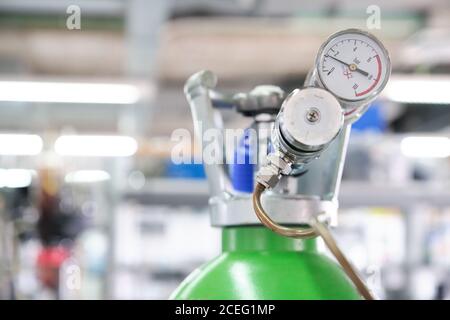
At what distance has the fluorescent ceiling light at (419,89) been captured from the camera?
183 inches

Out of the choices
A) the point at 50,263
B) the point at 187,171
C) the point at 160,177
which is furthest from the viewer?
the point at 160,177

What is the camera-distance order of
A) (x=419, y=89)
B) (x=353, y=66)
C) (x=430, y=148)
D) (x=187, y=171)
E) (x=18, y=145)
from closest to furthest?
(x=353, y=66), (x=187, y=171), (x=419, y=89), (x=18, y=145), (x=430, y=148)

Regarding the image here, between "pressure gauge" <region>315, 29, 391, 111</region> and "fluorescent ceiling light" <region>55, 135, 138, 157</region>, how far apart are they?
4.17 m

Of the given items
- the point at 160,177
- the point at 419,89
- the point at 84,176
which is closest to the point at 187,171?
the point at 160,177

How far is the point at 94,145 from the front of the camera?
538cm

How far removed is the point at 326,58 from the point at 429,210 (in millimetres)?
3571

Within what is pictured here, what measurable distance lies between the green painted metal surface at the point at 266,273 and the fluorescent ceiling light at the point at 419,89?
3.92 m

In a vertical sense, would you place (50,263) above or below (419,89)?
below

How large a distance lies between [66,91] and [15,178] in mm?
792

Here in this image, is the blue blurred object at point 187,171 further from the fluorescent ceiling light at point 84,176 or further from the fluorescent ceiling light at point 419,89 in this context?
the fluorescent ceiling light at point 419,89

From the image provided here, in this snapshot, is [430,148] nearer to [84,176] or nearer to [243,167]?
[84,176]

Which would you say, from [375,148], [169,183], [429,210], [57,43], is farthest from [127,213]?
[57,43]

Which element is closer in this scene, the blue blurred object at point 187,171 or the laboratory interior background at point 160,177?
the laboratory interior background at point 160,177

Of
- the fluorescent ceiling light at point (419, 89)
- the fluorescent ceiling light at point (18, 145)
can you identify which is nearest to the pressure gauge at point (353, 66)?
the fluorescent ceiling light at point (419, 89)
